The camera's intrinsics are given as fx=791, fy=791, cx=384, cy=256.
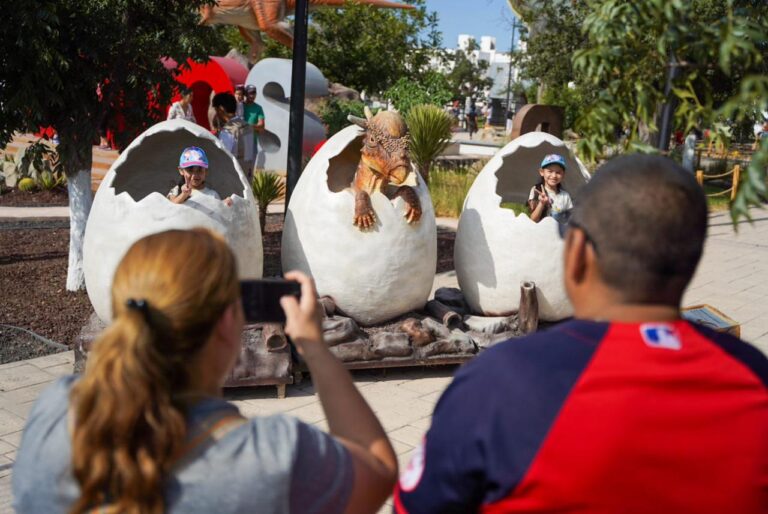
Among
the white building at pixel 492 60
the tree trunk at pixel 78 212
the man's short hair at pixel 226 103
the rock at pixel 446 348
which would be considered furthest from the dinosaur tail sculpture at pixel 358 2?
the white building at pixel 492 60

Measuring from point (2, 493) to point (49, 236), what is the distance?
7054 mm

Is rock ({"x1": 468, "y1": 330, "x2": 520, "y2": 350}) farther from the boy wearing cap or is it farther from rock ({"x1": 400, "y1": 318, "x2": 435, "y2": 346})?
the boy wearing cap

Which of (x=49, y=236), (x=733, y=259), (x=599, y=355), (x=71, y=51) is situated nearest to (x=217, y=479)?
(x=599, y=355)

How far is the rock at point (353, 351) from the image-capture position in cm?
585

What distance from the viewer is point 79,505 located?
4.96ft

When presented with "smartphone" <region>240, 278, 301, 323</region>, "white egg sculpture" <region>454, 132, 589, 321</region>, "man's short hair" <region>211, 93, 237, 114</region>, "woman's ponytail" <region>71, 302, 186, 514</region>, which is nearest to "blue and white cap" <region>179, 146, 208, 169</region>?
"white egg sculpture" <region>454, 132, 589, 321</region>

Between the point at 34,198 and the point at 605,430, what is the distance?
13.8 meters

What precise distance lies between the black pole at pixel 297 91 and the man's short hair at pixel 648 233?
19.0 feet

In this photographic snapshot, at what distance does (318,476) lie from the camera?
63.2 inches

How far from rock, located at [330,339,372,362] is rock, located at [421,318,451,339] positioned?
0.52m

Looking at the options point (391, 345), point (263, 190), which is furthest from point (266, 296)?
point (263, 190)

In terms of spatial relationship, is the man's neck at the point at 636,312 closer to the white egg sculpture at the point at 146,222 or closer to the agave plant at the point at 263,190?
the white egg sculpture at the point at 146,222

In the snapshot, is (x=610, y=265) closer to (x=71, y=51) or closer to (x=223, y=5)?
(x=71, y=51)

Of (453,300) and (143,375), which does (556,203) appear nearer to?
(453,300)
